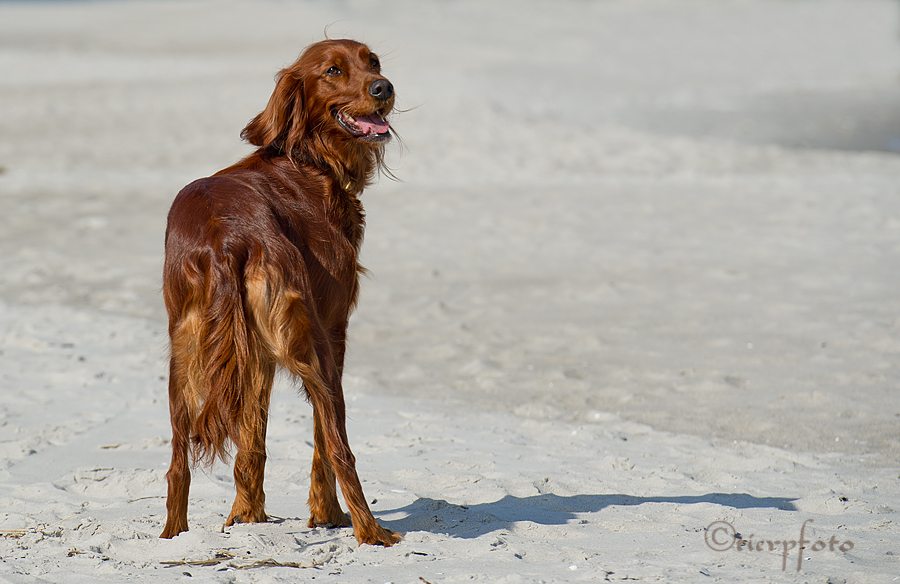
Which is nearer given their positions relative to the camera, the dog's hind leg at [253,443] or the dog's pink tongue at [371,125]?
the dog's hind leg at [253,443]

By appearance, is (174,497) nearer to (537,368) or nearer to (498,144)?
(537,368)

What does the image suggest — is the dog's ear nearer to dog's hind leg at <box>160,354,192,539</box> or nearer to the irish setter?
the irish setter

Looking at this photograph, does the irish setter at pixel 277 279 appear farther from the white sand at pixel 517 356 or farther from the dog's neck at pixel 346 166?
the white sand at pixel 517 356

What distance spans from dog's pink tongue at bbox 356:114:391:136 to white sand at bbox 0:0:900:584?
49.9 inches

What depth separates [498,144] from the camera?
43.2 feet

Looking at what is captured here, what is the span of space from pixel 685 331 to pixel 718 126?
11.6 metres

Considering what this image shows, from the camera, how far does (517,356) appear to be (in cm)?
582

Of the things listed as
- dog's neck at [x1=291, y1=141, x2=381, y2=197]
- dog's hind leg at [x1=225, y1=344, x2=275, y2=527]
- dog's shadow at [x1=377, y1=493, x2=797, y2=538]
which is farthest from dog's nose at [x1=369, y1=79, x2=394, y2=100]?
dog's shadow at [x1=377, y1=493, x2=797, y2=538]

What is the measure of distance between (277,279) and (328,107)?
86 centimetres

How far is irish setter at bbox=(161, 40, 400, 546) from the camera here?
2842 millimetres

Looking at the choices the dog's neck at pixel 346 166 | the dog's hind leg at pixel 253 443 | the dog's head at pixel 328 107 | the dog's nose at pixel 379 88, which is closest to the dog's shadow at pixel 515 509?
the dog's hind leg at pixel 253 443

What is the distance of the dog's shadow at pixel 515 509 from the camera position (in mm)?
3387

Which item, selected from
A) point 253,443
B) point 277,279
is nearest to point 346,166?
point 277,279

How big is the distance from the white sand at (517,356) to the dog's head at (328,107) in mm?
1165
